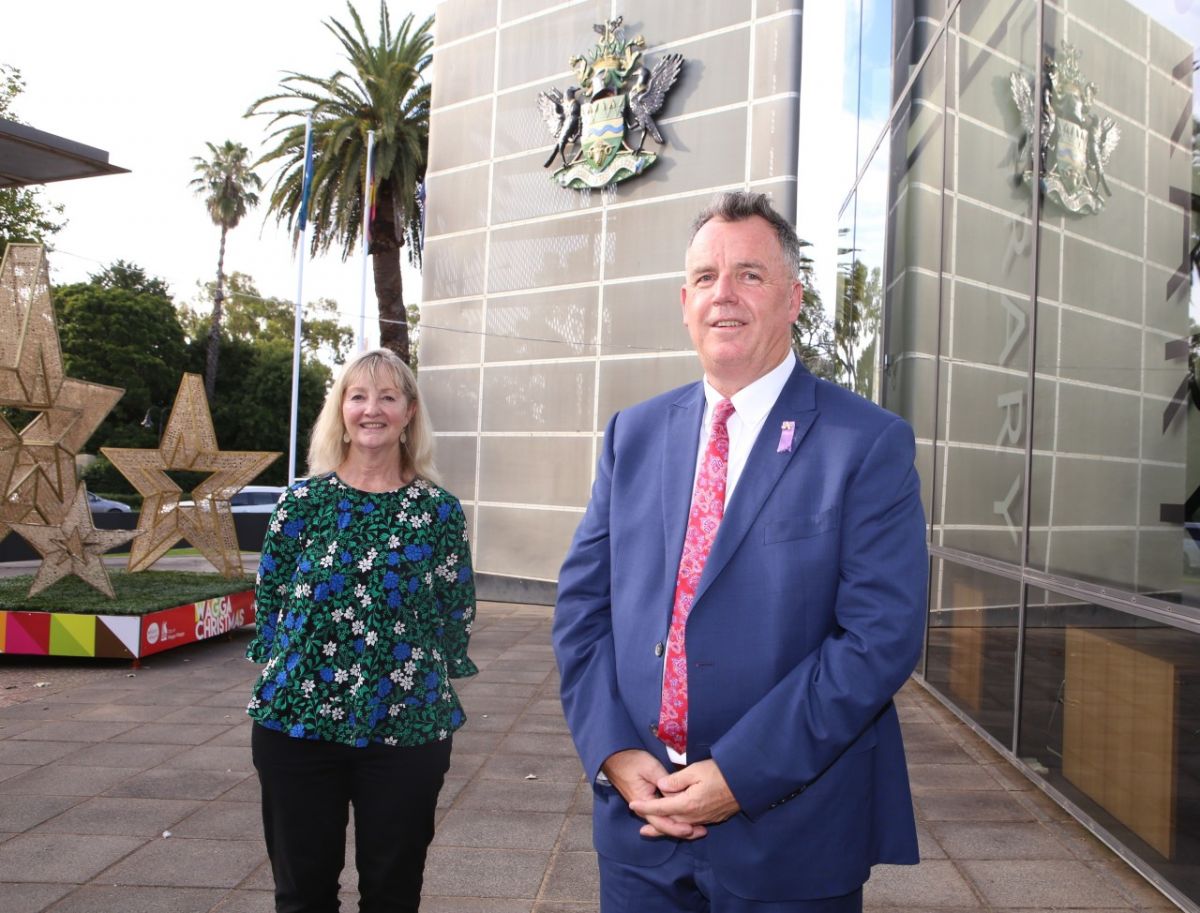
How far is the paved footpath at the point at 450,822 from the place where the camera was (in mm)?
3779

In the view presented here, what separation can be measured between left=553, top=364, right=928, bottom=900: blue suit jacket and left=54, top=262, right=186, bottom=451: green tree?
4003 centimetres

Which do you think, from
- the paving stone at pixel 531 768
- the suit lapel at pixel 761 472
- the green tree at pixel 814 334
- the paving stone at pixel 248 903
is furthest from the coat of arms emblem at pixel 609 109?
the suit lapel at pixel 761 472

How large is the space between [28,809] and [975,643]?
219 inches

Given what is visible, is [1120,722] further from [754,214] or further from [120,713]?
[120,713]

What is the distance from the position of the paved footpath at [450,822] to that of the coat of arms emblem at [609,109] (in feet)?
27.3

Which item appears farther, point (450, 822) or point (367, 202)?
point (367, 202)

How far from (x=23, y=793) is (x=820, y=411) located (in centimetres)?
480

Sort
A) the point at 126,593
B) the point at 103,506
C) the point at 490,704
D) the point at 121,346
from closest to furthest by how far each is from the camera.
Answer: the point at 490,704 < the point at 126,593 < the point at 103,506 < the point at 121,346

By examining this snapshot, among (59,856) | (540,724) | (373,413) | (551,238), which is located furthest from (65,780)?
(551,238)

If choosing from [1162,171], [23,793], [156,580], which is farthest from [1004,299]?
[156,580]

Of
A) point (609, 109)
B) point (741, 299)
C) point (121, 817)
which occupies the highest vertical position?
point (609, 109)

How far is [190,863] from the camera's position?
13.2 feet

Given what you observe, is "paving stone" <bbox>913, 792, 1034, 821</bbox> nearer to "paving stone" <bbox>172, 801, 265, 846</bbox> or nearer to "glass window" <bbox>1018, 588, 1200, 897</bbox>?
"glass window" <bbox>1018, 588, 1200, 897</bbox>

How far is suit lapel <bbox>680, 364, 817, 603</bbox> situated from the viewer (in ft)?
5.95
